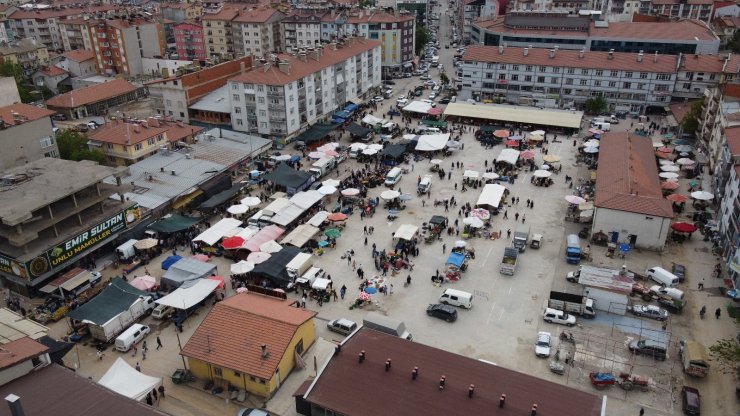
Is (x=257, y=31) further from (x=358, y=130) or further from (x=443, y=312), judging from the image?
(x=443, y=312)

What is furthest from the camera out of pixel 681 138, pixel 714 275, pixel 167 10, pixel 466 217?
pixel 167 10

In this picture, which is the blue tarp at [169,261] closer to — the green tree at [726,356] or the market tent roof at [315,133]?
the market tent roof at [315,133]

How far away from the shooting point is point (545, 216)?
4912 cm

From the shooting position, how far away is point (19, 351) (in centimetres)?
2653

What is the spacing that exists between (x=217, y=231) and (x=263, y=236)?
4.03 m

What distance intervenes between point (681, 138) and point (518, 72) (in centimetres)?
2350

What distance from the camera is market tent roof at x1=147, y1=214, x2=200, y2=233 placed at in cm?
4494

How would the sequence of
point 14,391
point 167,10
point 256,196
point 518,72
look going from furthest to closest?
A: point 167,10 → point 518,72 → point 256,196 → point 14,391

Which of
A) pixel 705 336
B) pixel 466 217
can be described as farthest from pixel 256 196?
pixel 705 336

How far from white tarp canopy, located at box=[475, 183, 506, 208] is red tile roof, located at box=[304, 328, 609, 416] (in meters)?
23.6

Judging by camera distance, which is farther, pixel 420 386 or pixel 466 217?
pixel 466 217

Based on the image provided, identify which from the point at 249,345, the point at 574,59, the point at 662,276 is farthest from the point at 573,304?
the point at 574,59

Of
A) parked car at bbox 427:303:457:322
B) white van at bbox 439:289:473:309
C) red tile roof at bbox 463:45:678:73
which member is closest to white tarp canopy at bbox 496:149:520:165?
red tile roof at bbox 463:45:678:73

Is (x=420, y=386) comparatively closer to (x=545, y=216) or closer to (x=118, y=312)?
(x=118, y=312)
